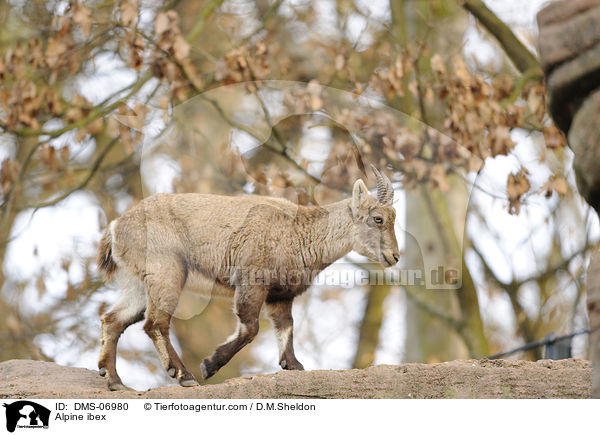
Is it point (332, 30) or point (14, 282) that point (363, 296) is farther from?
point (14, 282)

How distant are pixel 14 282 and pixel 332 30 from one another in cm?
732

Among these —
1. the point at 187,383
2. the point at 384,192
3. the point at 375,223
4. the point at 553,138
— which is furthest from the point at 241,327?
the point at 553,138

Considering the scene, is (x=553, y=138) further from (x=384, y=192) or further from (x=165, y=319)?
(x=165, y=319)

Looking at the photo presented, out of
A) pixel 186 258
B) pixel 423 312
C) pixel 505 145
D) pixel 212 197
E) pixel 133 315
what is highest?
pixel 505 145

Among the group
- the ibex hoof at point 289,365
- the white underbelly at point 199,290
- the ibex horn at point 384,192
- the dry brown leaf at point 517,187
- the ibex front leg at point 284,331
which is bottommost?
the ibex hoof at point 289,365

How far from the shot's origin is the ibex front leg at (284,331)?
24.7ft

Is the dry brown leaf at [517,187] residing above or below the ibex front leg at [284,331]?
above

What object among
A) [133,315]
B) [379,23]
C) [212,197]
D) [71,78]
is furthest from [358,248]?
[71,78]

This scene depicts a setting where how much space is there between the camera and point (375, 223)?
763 centimetres

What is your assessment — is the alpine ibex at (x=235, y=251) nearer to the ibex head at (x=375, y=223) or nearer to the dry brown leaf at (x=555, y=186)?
the ibex head at (x=375, y=223)

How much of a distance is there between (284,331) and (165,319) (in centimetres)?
114

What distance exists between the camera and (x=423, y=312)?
45.1 ft
